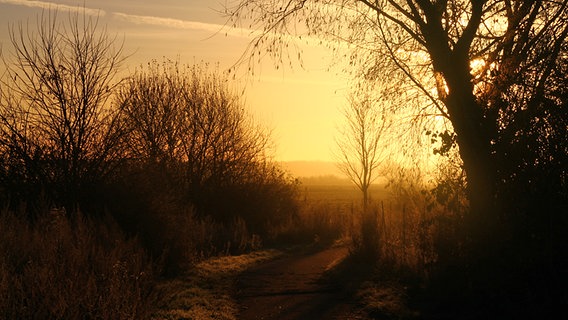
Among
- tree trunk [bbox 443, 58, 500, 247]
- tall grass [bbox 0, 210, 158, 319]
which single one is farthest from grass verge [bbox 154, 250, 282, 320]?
tree trunk [bbox 443, 58, 500, 247]

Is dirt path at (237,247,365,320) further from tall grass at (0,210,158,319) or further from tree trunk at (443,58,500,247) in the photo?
tree trunk at (443,58,500,247)

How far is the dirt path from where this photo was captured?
11.5m

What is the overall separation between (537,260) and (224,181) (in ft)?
70.4

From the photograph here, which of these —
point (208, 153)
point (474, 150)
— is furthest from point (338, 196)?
point (474, 150)

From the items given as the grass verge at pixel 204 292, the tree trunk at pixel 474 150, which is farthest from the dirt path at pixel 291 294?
the tree trunk at pixel 474 150

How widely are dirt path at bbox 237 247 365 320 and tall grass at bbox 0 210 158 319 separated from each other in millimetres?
2274

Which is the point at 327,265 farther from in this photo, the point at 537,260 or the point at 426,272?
the point at 537,260

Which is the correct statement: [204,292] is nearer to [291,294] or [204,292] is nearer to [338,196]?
[291,294]

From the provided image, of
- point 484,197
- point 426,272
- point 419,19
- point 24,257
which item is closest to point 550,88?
point 484,197

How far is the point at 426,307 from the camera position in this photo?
37.7 feet

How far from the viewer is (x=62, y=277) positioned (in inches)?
323

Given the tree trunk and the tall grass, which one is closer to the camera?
the tall grass

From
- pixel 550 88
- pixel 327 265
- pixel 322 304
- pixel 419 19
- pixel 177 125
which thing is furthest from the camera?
pixel 177 125

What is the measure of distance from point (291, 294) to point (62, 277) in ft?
21.0
